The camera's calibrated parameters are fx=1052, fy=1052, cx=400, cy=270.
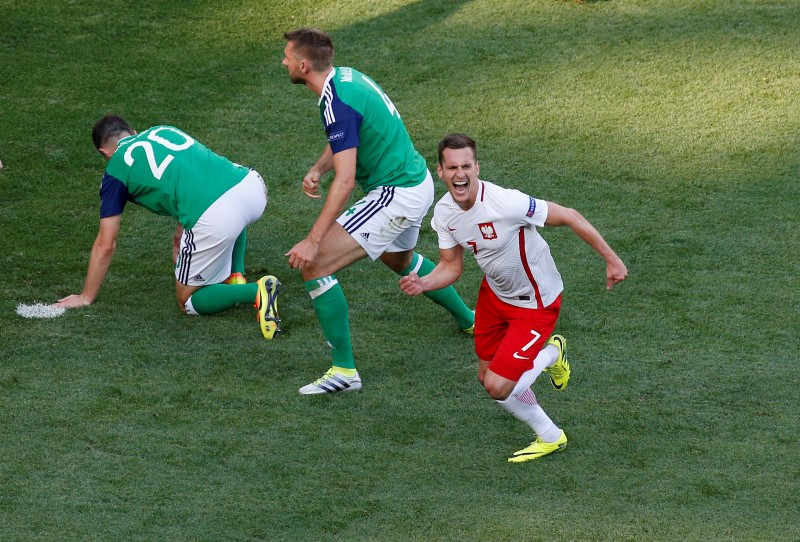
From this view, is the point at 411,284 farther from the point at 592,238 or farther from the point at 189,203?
the point at 189,203

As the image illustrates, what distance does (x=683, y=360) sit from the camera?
558 centimetres

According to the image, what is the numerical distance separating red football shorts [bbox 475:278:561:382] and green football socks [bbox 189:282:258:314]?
5.43 feet

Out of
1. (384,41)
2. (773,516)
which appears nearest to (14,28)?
(384,41)

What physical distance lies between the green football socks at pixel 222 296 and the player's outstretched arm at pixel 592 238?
218 centimetres

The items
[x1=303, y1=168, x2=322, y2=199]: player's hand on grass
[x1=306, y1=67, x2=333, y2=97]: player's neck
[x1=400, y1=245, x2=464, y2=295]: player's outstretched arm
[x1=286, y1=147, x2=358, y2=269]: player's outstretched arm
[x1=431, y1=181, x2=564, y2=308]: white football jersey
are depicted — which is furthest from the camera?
[x1=303, y1=168, x2=322, y2=199]: player's hand on grass

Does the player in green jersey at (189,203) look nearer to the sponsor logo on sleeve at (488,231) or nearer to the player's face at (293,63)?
the player's face at (293,63)

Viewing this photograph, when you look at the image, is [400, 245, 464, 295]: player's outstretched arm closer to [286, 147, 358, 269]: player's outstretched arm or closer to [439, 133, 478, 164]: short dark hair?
[439, 133, 478, 164]: short dark hair

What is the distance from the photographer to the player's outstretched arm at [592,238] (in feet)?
14.3

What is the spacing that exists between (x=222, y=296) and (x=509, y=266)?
2067 millimetres

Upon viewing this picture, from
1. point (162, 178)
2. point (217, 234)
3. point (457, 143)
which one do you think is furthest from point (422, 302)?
Result: point (457, 143)

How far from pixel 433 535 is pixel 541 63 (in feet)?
20.0

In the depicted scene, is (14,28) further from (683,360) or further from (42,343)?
(683,360)

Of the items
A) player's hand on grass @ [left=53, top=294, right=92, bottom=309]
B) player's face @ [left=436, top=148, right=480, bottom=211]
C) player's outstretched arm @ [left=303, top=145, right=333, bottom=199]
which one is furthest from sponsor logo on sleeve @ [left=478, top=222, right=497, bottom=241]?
player's hand on grass @ [left=53, top=294, right=92, bottom=309]

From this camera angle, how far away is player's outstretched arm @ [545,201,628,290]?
4.35 m
